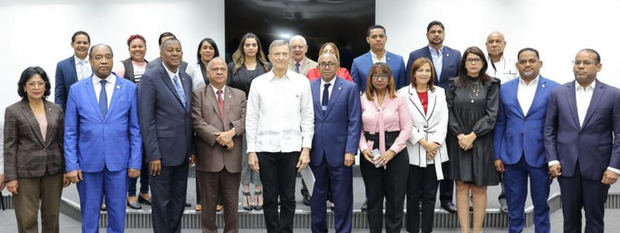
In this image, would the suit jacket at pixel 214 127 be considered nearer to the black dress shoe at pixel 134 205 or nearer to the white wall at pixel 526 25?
the black dress shoe at pixel 134 205

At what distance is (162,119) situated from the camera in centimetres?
397

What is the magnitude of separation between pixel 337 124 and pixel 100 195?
5.89ft

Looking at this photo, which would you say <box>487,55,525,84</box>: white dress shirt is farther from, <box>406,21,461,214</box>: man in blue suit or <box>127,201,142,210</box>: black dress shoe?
<box>127,201,142,210</box>: black dress shoe

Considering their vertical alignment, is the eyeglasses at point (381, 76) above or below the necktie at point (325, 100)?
above

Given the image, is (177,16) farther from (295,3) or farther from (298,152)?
(298,152)

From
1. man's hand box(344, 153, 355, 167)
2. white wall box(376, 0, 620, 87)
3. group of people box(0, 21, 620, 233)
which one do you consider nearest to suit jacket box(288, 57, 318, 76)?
group of people box(0, 21, 620, 233)

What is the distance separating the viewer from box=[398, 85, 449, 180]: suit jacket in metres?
4.23

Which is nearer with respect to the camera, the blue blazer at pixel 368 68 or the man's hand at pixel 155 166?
the man's hand at pixel 155 166

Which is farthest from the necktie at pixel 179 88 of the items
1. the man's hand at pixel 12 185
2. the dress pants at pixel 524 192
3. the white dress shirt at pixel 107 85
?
the dress pants at pixel 524 192

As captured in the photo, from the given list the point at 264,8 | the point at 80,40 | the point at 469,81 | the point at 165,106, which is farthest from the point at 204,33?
the point at 469,81

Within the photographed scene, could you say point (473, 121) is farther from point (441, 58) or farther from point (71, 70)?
point (71, 70)

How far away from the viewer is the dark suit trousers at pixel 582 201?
3893mm

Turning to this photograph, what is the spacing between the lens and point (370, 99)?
4.20 metres

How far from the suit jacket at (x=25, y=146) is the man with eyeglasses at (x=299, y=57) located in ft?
6.69
